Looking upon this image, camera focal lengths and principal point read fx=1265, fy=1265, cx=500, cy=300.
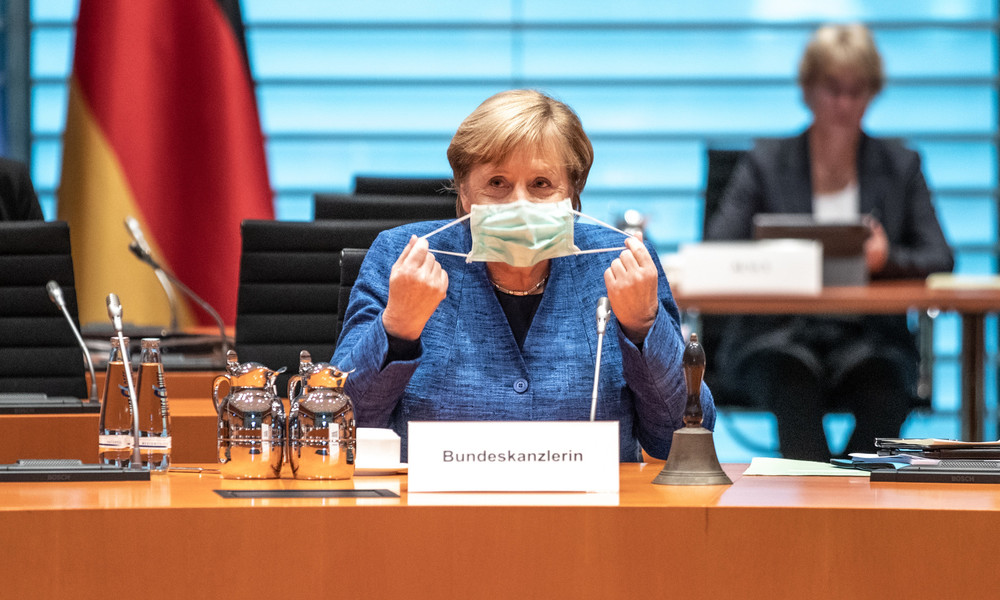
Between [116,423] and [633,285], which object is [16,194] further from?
[633,285]

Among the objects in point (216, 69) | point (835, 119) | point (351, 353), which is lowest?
point (351, 353)

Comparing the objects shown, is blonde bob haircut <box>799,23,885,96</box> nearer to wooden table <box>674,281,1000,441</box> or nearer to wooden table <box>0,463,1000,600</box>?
wooden table <box>674,281,1000,441</box>

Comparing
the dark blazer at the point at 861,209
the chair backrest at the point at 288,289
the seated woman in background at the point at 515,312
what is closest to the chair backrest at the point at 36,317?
the chair backrest at the point at 288,289

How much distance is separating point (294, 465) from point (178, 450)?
3.00 feet

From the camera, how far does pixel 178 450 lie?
241 centimetres

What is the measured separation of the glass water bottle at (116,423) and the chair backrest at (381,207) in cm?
166

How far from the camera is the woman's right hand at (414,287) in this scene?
69.4 inches

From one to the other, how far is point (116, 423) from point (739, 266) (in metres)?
2.23

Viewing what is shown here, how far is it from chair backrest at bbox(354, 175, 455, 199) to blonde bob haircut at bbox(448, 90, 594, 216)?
1.51 m

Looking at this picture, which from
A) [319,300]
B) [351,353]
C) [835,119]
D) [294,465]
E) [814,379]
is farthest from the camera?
[835,119]

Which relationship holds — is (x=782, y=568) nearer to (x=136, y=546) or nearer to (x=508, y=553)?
(x=508, y=553)

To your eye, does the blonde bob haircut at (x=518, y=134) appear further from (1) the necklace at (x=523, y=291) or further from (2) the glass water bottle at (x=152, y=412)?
(2) the glass water bottle at (x=152, y=412)

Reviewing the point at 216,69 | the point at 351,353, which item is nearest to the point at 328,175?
the point at 216,69

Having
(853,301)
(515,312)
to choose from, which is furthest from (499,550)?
(853,301)
